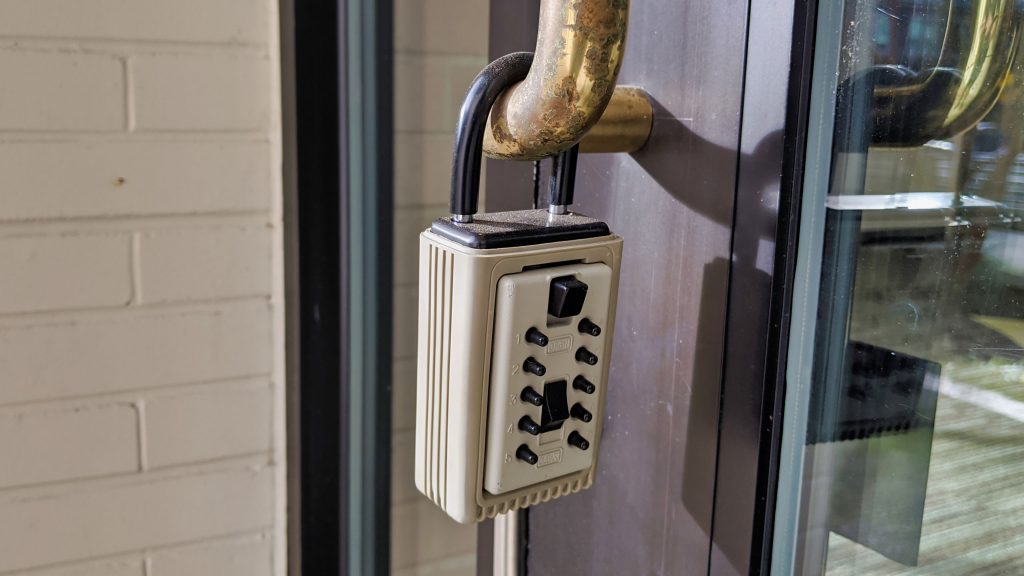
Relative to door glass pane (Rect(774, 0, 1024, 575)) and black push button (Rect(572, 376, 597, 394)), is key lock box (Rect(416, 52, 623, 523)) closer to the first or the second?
black push button (Rect(572, 376, 597, 394))

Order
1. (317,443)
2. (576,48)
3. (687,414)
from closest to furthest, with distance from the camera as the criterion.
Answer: (576,48) → (687,414) → (317,443)

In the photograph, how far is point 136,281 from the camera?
92 cm

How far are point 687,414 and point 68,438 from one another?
2.31 feet

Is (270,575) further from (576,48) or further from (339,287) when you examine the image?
(576,48)

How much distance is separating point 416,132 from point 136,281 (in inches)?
13.0

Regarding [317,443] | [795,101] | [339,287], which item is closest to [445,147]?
[339,287]

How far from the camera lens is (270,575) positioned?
3.46 ft

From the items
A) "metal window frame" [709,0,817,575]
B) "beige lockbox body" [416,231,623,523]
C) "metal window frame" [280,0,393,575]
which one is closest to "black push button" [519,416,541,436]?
"beige lockbox body" [416,231,623,523]

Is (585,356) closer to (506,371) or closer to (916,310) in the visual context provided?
(506,371)

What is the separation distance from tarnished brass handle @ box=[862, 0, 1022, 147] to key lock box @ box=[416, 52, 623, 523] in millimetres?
131

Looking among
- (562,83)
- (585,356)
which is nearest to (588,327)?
(585,356)

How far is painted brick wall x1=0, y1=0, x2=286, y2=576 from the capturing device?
2.83ft

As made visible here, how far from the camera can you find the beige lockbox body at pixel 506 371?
388 mm

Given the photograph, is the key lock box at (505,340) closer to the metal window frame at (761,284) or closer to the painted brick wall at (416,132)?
the metal window frame at (761,284)
